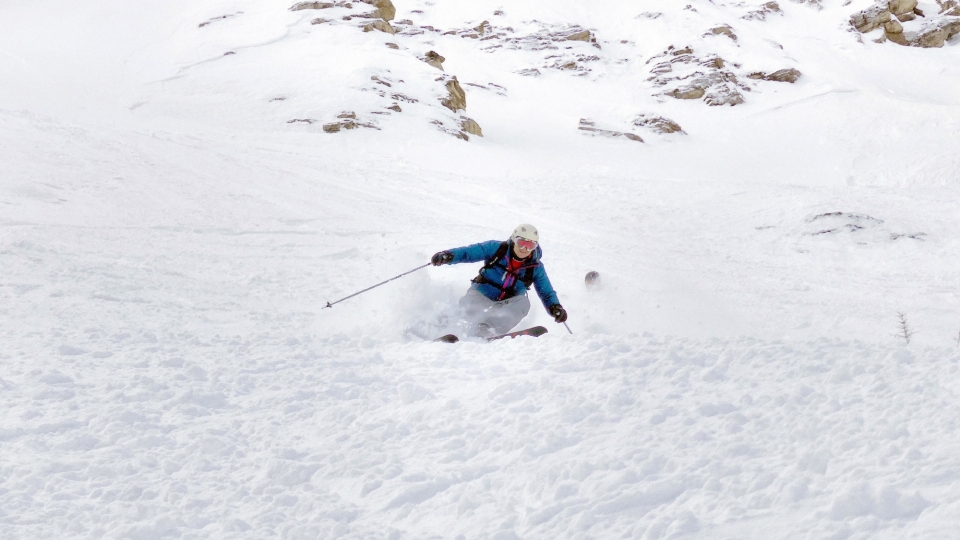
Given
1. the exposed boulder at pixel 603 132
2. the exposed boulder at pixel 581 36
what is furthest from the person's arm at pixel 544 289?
the exposed boulder at pixel 581 36

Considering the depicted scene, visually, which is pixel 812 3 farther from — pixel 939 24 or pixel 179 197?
pixel 179 197

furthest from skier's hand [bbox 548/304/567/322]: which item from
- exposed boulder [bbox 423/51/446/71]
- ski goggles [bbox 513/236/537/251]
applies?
exposed boulder [bbox 423/51/446/71]

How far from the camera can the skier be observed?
7121 millimetres

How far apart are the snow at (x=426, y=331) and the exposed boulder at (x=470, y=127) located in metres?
0.52

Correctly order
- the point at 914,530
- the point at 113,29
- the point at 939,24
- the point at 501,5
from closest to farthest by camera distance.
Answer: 1. the point at 914,530
2. the point at 113,29
3. the point at 939,24
4. the point at 501,5

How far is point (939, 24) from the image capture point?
40.9m

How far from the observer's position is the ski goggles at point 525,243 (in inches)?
278

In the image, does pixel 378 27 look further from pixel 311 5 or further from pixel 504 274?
pixel 504 274

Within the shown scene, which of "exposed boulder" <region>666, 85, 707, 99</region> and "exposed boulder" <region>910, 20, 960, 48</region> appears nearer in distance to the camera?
"exposed boulder" <region>666, 85, 707, 99</region>

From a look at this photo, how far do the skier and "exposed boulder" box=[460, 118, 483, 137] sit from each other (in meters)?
15.5

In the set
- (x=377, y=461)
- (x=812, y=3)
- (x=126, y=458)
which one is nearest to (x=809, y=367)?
(x=377, y=461)

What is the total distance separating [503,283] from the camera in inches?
288

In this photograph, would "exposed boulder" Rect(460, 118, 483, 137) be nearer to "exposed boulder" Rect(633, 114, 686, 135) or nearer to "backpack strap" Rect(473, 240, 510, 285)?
Answer: "exposed boulder" Rect(633, 114, 686, 135)

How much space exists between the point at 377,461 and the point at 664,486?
149cm
